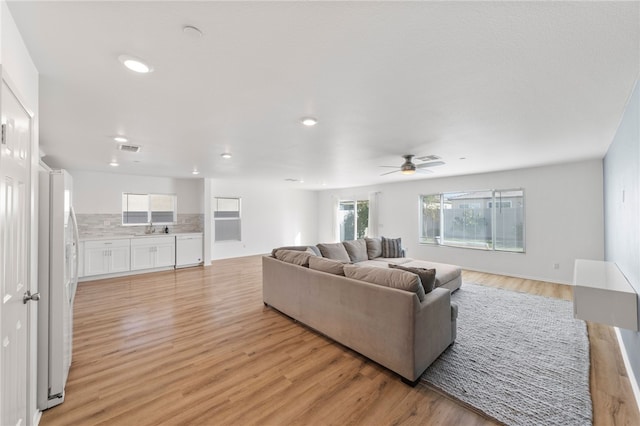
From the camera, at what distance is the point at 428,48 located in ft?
5.15

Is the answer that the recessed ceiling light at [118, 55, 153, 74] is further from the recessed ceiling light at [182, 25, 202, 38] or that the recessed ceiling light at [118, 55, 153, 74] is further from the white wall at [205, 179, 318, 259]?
the white wall at [205, 179, 318, 259]

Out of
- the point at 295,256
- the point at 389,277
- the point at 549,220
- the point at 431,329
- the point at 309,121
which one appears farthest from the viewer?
the point at 549,220

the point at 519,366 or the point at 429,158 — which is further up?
the point at 429,158

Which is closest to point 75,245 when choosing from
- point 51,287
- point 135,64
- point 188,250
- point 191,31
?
point 51,287

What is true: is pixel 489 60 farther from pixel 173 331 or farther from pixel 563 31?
pixel 173 331

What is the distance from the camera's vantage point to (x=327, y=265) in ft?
10.4

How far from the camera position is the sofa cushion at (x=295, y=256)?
11.7 feet

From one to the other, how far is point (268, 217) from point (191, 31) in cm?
806

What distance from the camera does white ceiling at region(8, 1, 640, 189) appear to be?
1.32 m

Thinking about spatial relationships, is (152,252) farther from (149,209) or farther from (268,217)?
(268,217)

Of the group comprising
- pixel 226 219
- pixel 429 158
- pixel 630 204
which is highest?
pixel 429 158

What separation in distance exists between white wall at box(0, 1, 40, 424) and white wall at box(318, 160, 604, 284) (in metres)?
7.22

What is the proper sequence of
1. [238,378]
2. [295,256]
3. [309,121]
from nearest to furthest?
[238,378] < [309,121] < [295,256]

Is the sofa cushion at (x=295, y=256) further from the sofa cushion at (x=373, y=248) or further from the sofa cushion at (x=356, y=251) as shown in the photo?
the sofa cushion at (x=373, y=248)
